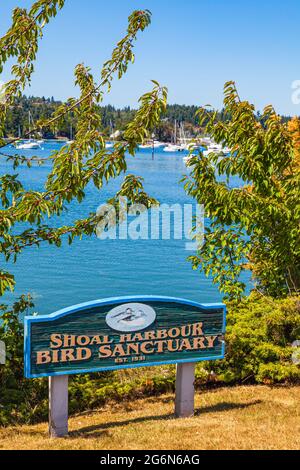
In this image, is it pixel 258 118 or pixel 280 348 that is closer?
pixel 280 348

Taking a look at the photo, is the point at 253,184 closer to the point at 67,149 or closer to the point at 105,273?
the point at 67,149

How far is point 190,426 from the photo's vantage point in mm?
7465

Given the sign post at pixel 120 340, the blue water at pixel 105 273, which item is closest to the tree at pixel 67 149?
the sign post at pixel 120 340

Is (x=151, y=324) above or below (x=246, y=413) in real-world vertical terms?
above

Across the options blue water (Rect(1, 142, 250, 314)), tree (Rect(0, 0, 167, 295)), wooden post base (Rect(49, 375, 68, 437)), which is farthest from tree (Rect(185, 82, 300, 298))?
blue water (Rect(1, 142, 250, 314))

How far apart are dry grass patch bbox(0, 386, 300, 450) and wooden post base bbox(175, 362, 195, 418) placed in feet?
0.49

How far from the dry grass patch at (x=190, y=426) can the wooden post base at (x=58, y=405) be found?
156 millimetres

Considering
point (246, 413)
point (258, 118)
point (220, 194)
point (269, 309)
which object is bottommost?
point (246, 413)

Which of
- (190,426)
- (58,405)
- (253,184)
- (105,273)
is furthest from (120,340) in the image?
(105,273)

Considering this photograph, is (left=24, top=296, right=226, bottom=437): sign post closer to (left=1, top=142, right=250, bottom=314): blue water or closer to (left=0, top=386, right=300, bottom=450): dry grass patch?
(left=0, top=386, right=300, bottom=450): dry grass patch

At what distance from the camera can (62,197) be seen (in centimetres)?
764

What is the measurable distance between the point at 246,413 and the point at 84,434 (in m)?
2.23

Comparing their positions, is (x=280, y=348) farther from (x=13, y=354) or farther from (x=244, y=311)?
(x=13, y=354)
